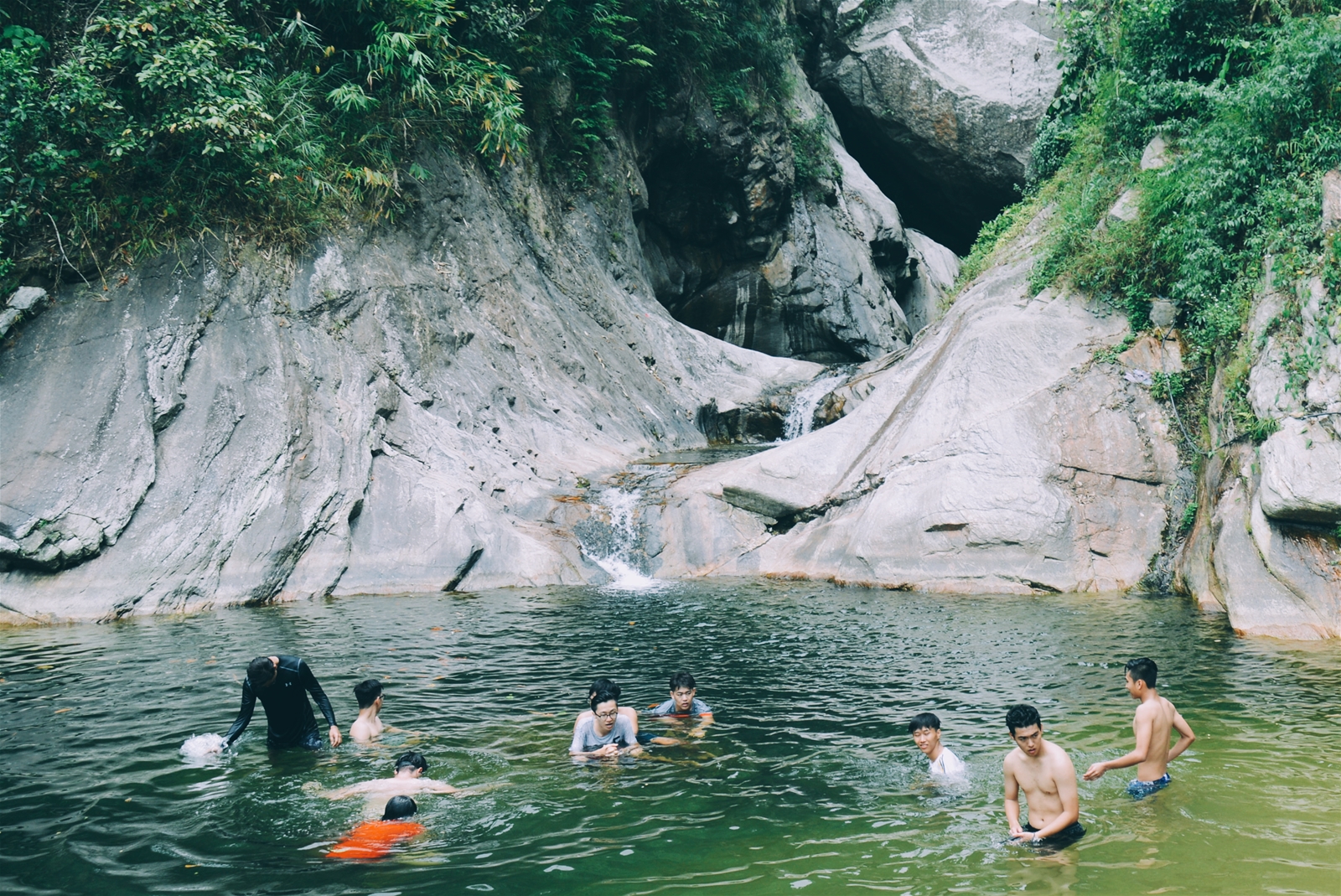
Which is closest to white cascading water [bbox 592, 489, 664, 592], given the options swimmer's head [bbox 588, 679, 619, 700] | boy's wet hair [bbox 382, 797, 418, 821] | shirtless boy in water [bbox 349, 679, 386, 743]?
shirtless boy in water [bbox 349, 679, 386, 743]

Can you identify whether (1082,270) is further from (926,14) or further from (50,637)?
(926,14)

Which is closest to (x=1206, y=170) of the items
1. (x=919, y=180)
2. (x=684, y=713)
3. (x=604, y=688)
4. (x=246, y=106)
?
(x=684, y=713)

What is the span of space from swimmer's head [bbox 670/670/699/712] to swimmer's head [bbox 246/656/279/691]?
11.7ft

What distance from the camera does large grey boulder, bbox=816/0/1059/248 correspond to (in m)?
36.1

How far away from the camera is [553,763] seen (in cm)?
742

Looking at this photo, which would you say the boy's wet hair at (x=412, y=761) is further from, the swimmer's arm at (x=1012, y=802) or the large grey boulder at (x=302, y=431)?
the large grey boulder at (x=302, y=431)

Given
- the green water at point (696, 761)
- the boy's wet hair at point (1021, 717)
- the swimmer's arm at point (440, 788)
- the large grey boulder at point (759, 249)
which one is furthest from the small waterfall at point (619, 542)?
the large grey boulder at point (759, 249)

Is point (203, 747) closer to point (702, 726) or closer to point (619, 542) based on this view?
point (702, 726)

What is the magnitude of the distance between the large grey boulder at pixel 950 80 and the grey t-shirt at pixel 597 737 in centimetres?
3445

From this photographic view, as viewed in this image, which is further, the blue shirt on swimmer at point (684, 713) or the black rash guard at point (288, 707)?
the blue shirt on swimmer at point (684, 713)

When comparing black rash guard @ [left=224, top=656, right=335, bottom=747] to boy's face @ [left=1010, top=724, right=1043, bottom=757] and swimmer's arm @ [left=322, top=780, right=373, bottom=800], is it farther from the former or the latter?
boy's face @ [left=1010, top=724, right=1043, bottom=757]

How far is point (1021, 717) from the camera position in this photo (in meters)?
5.55

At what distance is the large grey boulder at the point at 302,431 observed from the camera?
14.1m

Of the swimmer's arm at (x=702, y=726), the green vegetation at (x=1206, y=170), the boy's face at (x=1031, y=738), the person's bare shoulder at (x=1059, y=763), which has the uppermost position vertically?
the green vegetation at (x=1206, y=170)
